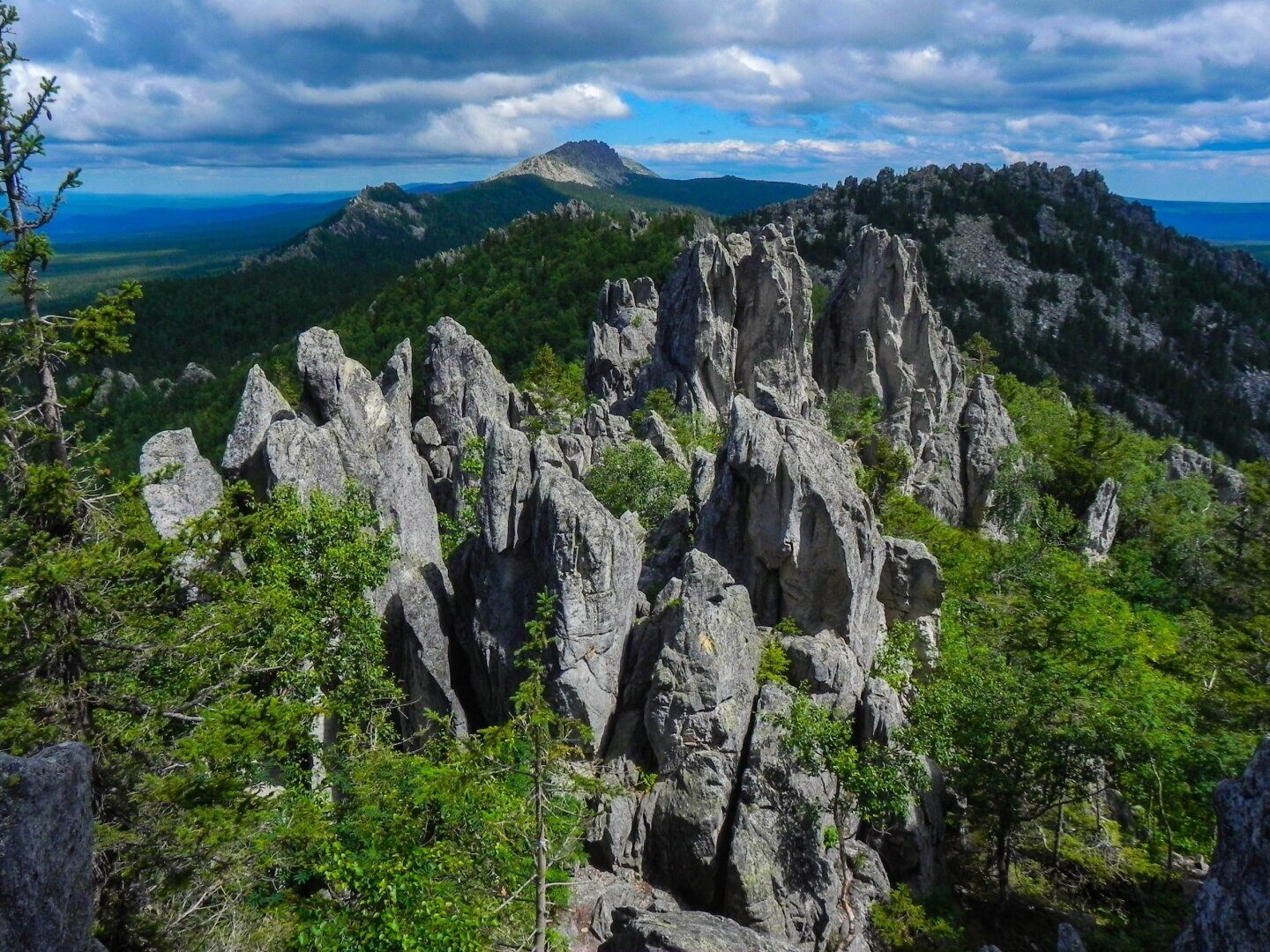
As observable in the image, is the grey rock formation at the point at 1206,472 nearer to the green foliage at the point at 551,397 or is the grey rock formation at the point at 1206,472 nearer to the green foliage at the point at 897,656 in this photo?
the green foliage at the point at 897,656

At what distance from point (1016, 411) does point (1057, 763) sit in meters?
57.6

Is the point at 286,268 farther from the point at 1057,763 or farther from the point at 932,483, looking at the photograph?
the point at 1057,763

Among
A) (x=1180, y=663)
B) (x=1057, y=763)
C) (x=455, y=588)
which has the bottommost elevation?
(x=1180, y=663)

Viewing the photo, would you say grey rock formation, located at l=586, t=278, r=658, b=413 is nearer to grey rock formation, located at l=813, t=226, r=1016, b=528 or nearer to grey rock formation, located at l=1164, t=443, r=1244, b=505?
grey rock formation, located at l=813, t=226, r=1016, b=528

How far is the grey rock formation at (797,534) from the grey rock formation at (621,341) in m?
39.7

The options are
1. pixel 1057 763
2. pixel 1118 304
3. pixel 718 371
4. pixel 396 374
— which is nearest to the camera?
pixel 1057 763

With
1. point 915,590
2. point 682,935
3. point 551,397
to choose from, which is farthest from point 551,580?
point 551,397

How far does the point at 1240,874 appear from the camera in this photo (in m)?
12.0

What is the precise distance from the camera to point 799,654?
2377 cm

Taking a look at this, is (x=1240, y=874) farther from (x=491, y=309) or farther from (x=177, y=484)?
(x=491, y=309)

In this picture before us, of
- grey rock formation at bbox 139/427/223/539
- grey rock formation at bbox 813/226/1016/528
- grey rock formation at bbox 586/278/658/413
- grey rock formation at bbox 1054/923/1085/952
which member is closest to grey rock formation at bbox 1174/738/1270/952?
grey rock formation at bbox 1054/923/1085/952

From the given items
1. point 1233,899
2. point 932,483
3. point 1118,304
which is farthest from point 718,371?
point 1118,304

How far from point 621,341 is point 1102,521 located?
4484 cm

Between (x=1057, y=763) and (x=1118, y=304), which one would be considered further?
(x=1118, y=304)
